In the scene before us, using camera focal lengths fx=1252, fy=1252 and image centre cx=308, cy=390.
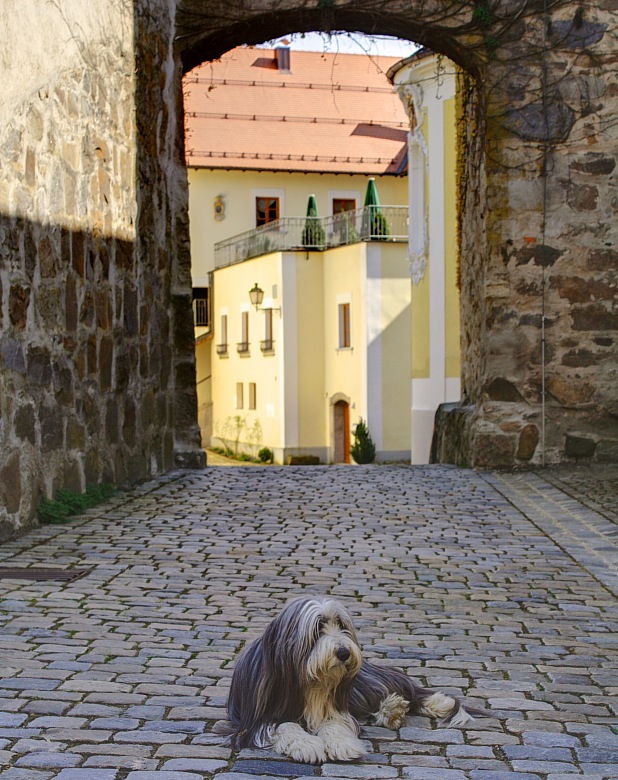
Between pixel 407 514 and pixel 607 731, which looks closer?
pixel 607 731

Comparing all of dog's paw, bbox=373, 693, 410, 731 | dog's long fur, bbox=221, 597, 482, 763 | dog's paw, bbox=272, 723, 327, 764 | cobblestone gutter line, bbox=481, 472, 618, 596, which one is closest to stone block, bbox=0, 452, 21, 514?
cobblestone gutter line, bbox=481, 472, 618, 596

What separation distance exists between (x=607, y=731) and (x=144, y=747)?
4.51 ft

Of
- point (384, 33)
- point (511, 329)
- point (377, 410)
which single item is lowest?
point (377, 410)

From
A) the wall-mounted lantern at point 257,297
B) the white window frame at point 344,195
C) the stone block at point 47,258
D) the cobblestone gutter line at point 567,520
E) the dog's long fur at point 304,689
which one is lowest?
the cobblestone gutter line at point 567,520

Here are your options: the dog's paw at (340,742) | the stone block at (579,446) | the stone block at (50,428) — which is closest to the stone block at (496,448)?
the stone block at (579,446)

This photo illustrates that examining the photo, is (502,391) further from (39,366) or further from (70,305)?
(39,366)

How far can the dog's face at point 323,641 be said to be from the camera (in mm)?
3260

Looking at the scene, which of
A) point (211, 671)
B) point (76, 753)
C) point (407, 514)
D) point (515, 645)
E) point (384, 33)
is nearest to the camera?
point (76, 753)

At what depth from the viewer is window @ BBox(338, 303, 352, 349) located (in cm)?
3647

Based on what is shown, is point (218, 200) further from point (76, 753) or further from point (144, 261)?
point (76, 753)

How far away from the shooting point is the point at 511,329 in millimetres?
11273

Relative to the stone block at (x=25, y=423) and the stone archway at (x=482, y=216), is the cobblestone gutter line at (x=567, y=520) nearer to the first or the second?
the stone archway at (x=482, y=216)

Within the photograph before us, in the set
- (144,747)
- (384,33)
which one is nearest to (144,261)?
(384,33)

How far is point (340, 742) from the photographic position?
3418mm
